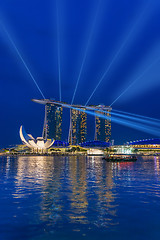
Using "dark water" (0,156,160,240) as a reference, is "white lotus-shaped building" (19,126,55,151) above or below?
above

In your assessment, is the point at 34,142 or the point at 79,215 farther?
the point at 34,142

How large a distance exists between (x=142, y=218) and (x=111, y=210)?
1.80m

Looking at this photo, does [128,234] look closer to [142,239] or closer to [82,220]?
[142,239]

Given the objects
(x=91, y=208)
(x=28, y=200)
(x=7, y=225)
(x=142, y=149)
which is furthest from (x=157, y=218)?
(x=142, y=149)

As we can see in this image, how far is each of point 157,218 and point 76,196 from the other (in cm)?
Result: 626

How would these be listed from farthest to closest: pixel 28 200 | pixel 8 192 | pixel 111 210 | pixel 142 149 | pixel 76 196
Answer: pixel 142 149, pixel 8 192, pixel 76 196, pixel 28 200, pixel 111 210

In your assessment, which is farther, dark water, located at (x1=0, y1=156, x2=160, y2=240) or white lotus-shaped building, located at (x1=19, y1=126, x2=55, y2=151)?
white lotus-shaped building, located at (x1=19, y1=126, x2=55, y2=151)

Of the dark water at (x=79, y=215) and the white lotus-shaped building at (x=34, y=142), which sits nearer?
the dark water at (x=79, y=215)

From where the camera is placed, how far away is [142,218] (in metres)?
11.4

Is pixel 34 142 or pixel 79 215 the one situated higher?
pixel 34 142

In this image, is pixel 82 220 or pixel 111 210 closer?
pixel 82 220

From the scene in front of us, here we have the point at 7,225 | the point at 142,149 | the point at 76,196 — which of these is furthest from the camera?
the point at 142,149

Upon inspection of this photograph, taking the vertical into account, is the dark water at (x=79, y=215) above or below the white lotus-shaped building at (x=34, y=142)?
below

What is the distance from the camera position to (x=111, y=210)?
12.6 m
